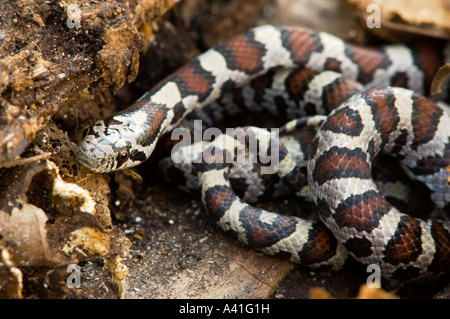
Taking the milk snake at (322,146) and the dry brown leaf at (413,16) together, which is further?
the dry brown leaf at (413,16)

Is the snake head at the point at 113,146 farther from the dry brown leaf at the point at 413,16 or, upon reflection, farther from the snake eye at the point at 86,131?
the dry brown leaf at the point at 413,16

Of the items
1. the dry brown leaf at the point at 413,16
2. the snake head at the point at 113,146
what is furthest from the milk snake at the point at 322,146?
the dry brown leaf at the point at 413,16

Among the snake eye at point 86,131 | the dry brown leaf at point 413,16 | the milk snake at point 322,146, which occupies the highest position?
the dry brown leaf at point 413,16

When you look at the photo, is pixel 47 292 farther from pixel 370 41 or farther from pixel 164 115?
pixel 370 41

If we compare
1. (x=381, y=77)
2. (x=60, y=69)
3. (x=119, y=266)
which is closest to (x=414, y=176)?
(x=381, y=77)

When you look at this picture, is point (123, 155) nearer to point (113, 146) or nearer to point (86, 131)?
point (113, 146)

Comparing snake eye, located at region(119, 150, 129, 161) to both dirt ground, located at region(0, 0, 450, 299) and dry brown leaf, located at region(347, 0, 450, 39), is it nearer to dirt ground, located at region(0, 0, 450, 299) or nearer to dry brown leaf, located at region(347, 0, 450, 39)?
dirt ground, located at region(0, 0, 450, 299)

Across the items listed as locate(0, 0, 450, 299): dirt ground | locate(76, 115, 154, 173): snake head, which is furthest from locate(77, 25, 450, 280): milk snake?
locate(0, 0, 450, 299): dirt ground
